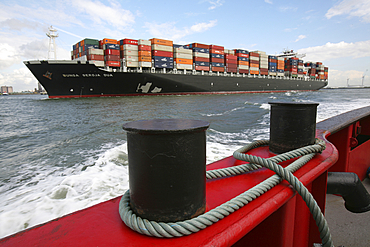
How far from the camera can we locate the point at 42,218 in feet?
7.09

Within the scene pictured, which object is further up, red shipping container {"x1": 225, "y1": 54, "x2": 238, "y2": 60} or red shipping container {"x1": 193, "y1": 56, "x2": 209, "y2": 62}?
red shipping container {"x1": 225, "y1": 54, "x2": 238, "y2": 60}

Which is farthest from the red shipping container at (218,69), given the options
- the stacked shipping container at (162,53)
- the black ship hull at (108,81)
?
the stacked shipping container at (162,53)

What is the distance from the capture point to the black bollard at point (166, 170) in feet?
2.56

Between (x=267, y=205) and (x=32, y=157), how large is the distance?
475 cm

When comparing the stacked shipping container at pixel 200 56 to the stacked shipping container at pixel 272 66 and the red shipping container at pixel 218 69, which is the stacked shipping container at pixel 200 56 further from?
the stacked shipping container at pixel 272 66

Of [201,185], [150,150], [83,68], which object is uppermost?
[83,68]

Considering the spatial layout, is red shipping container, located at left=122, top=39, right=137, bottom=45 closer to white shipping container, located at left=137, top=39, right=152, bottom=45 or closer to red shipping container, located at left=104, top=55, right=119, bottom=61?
white shipping container, located at left=137, top=39, right=152, bottom=45

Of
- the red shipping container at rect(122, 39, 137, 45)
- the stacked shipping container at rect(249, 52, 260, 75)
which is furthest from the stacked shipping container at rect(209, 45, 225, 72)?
the red shipping container at rect(122, 39, 137, 45)

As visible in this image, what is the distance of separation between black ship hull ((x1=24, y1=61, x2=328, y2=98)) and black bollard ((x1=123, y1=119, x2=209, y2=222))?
21.5m

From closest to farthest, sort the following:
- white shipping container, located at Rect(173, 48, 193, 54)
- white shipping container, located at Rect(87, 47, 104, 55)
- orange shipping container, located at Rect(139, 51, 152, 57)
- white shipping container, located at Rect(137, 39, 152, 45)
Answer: white shipping container, located at Rect(87, 47, 104, 55), orange shipping container, located at Rect(139, 51, 152, 57), white shipping container, located at Rect(137, 39, 152, 45), white shipping container, located at Rect(173, 48, 193, 54)

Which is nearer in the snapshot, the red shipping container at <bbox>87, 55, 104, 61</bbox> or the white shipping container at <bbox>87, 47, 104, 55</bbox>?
the white shipping container at <bbox>87, 47, 104, 55</bbox>

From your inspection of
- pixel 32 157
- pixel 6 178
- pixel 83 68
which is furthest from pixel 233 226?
pixel 83 68

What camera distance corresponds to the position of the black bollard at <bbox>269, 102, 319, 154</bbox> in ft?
5.14

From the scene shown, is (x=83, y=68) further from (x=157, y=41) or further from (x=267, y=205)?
(x=267, y=205)
